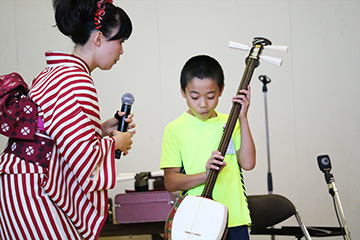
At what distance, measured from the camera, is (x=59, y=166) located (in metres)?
1.39

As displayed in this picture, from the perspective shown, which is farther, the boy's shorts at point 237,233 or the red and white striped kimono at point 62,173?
the boy's shorts at point 237,233

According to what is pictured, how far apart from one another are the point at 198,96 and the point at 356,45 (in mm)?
2883

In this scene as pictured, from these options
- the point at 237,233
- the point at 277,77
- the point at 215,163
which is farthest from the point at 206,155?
the point at 277,77

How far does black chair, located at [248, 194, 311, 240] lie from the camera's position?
8.42 ft

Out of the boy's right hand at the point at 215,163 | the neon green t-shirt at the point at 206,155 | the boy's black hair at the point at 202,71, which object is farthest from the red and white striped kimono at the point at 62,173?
the boy's black hair at the point at 202,71

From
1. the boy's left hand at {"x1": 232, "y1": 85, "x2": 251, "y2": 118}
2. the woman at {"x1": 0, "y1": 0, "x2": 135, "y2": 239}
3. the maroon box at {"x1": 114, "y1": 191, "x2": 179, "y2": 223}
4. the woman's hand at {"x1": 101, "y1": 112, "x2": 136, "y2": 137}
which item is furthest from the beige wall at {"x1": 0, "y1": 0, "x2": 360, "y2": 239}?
the woman at {"x1": 0, "y1": 0, "x2": 135, "y2": 239}

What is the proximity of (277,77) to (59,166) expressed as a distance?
3208 millimetres

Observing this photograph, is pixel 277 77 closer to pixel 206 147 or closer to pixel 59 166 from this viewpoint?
pixel 206 147

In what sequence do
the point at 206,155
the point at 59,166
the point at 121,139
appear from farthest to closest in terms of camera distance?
the point at 206,155 < the point at 121,139 < the point at 59,166

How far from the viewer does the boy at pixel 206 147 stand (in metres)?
1.83

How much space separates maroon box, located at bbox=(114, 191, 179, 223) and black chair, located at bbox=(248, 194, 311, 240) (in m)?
0.50

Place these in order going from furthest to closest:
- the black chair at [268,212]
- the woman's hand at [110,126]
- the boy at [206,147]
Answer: the black chair at [268,212]
the boy at [206,147]
the woman's hand at [110,126]

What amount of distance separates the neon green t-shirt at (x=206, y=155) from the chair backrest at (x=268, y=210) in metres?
0.70

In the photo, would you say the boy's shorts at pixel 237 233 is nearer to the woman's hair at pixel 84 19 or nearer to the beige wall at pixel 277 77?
the woman's hair at pixel 84 19
